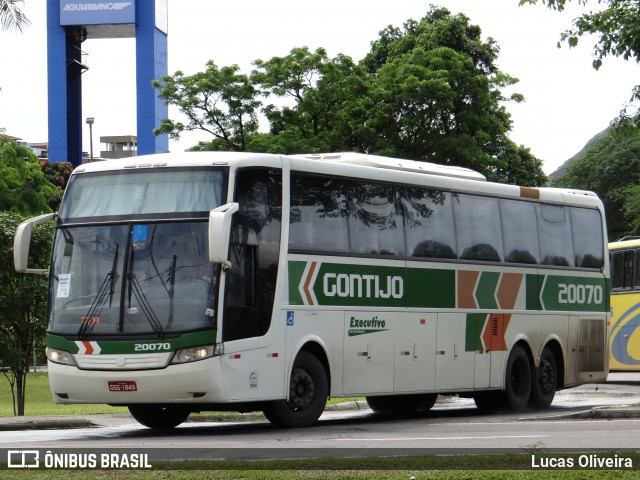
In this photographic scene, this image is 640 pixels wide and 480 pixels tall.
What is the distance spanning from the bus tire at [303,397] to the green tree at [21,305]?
493 inches

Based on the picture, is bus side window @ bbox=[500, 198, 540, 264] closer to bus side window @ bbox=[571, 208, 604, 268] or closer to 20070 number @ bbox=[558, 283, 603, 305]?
20070 number @ bbox=[558, 283, 603, 305]

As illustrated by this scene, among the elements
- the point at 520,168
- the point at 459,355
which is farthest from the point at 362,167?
the point at 520,168

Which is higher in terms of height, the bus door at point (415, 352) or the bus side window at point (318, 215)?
the bus side window at point (318, 215)

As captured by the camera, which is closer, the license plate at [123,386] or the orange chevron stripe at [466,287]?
the license plate at [123,386]

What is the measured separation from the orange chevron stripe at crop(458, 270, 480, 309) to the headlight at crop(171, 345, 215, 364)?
6042 millimetres

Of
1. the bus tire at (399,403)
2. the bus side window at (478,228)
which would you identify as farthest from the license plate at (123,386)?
the bus tire at (399,403)

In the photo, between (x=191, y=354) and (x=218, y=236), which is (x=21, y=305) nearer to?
(x=191, y=354)

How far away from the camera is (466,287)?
67.9 ft

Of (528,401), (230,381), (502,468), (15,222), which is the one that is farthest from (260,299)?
(15,222)

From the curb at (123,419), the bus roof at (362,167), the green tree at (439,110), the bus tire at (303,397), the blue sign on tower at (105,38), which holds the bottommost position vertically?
the curb at (123,419)

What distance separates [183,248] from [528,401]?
8840 millimetres

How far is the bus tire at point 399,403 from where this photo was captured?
22.0 metres

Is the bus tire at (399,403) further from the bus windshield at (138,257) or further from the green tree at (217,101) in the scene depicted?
the green tree at (217,101)

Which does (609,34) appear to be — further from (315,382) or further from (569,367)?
(315,382)
